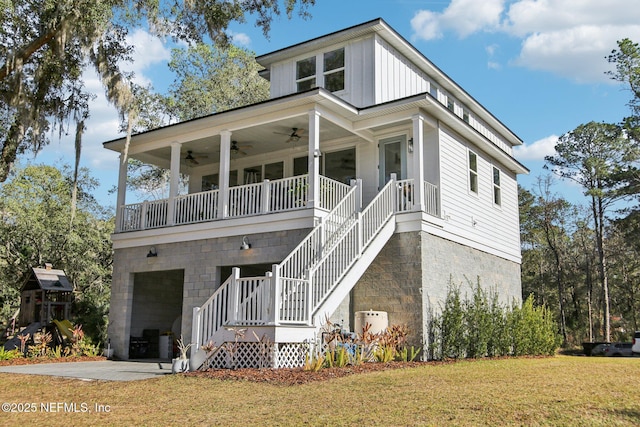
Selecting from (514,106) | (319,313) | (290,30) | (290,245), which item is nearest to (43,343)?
(290,245)

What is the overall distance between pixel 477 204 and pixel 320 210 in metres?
5.98

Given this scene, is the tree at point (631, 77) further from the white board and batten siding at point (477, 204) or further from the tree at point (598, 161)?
the white board and batten siding at point (477, 204)

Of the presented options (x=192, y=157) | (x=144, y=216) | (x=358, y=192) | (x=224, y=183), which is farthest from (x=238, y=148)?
(x=358, y=192)

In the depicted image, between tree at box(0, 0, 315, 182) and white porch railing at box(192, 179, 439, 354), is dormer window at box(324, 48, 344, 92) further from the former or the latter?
white porch railing at box(192, 179, 439, 354)

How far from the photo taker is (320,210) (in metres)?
13.8

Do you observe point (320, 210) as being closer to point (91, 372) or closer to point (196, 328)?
point (196, 328)

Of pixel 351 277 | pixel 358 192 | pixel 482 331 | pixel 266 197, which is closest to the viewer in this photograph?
pixel 351 277

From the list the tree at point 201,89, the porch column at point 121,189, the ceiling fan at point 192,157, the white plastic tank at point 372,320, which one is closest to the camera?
the white plastic tank at point 372,320

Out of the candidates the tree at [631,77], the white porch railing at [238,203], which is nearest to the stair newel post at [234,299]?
the white porch railing at [238,203]

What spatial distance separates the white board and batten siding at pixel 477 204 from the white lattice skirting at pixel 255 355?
19.2 feet

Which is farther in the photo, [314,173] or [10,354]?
[10,354]

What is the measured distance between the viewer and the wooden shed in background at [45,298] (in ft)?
58.3

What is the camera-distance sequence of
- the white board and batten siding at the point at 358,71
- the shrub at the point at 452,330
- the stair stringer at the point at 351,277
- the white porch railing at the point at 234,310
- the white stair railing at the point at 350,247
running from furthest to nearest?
the white board and batten siding at the point at 358,71 < the shrub at the point at 452,330 < the white stair railing at the point at 350,247 < the stair stringer at the point at 351,277 < the white porch railing at the point at 234,310

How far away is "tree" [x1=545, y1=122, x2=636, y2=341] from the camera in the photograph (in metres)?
35.1
